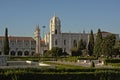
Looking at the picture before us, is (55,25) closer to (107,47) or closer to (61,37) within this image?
(61,37)

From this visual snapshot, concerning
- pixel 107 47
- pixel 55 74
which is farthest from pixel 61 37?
pixel 55 74

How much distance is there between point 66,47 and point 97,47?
3247 cm

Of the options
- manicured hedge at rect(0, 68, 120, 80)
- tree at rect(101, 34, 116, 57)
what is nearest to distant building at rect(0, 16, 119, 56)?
tree at rect(101, 34, 116, 57)

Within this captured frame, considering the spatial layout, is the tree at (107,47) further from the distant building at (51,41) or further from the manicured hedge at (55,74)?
the distant building at (51,41)

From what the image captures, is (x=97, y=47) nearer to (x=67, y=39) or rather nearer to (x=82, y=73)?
(x=67, y=39)

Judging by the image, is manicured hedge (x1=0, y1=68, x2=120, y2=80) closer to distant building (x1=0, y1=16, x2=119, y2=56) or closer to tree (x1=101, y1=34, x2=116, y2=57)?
tree (x1=101, y1=34, x2=116, y2=57)

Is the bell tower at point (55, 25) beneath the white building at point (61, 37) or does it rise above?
above

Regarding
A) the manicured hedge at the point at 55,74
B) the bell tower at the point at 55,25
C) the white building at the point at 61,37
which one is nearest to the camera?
the manicured hedge at the point at 55,74

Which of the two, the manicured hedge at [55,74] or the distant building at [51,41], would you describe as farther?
the distant building at [51,41]

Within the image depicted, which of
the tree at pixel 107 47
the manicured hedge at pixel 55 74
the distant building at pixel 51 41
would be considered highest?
the distant building at pixel 51 41

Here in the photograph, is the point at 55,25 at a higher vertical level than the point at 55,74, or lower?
higher

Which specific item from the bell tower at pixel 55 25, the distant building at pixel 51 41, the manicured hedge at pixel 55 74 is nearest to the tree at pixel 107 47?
the manicured hedge at pixel 55 74

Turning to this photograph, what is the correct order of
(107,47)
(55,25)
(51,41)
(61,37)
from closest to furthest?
(107,47) → (55,25) → (51,41) → (61,37)

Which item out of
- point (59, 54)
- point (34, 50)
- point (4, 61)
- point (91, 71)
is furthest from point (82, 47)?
point (91, 71)
